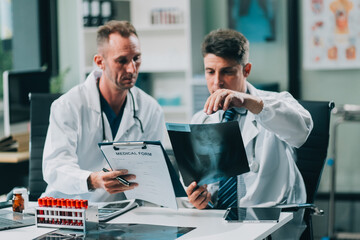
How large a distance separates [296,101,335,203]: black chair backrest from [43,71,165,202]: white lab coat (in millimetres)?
711

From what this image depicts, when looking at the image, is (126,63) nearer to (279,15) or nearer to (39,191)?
(39,191)

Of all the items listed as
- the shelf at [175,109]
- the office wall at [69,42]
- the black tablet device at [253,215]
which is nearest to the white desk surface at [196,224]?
the black tablet device at [253,215]

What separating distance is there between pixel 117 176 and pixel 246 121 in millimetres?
654

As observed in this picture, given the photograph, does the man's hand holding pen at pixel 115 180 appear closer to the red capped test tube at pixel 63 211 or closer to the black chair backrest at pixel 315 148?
the red capped test tube at pixel 63 211

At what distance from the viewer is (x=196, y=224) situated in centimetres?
217

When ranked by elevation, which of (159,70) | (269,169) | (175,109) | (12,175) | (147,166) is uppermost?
(159,70)

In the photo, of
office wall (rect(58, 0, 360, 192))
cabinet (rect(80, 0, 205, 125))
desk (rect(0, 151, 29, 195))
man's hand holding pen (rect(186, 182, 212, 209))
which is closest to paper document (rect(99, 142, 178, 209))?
man's hand holding pen (rect(186, 182, 212, 209))

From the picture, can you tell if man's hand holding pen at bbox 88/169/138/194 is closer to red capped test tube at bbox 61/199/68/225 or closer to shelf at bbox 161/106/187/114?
red capped test tube at bbox 61/199/68/225

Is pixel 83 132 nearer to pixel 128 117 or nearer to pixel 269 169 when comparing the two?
pixel 128 117

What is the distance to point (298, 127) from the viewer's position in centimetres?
236

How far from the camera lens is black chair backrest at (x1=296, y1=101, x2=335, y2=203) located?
2.55m

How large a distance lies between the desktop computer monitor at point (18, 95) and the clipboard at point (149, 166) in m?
2.35

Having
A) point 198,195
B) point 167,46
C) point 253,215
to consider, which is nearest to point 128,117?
point 198,195

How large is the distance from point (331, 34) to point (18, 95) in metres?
2.50
